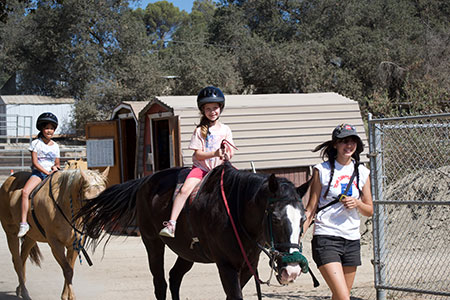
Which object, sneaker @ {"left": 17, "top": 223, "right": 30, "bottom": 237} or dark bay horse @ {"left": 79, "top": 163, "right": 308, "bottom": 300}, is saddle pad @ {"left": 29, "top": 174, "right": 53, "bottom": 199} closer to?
sneaker @ {"left": 17, "top": 223, "right": 30, "bottom": 237}

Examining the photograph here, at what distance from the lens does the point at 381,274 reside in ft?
20.0

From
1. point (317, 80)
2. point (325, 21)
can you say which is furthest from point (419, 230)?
point (325, 21)

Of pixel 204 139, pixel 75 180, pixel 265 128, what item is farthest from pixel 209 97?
pixel 265 128

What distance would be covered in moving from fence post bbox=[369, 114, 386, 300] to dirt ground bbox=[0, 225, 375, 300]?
1.99 feet

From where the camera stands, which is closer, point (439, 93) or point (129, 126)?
point (129, 126)

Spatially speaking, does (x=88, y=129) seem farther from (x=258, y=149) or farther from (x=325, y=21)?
(x=325, y=21)

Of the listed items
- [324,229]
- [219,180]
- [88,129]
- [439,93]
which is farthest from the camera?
[439,93]

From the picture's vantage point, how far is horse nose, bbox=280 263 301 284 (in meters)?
3.46

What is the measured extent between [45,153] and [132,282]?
2347mm

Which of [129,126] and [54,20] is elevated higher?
[54,20]

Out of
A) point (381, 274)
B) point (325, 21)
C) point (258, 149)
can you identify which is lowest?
point (381, 274)

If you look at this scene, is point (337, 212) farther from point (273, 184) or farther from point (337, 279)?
point (273, 184)

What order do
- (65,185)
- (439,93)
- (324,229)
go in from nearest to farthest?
(324,229) < (65,185) < (439,93)

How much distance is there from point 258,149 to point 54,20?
30.6 meters
